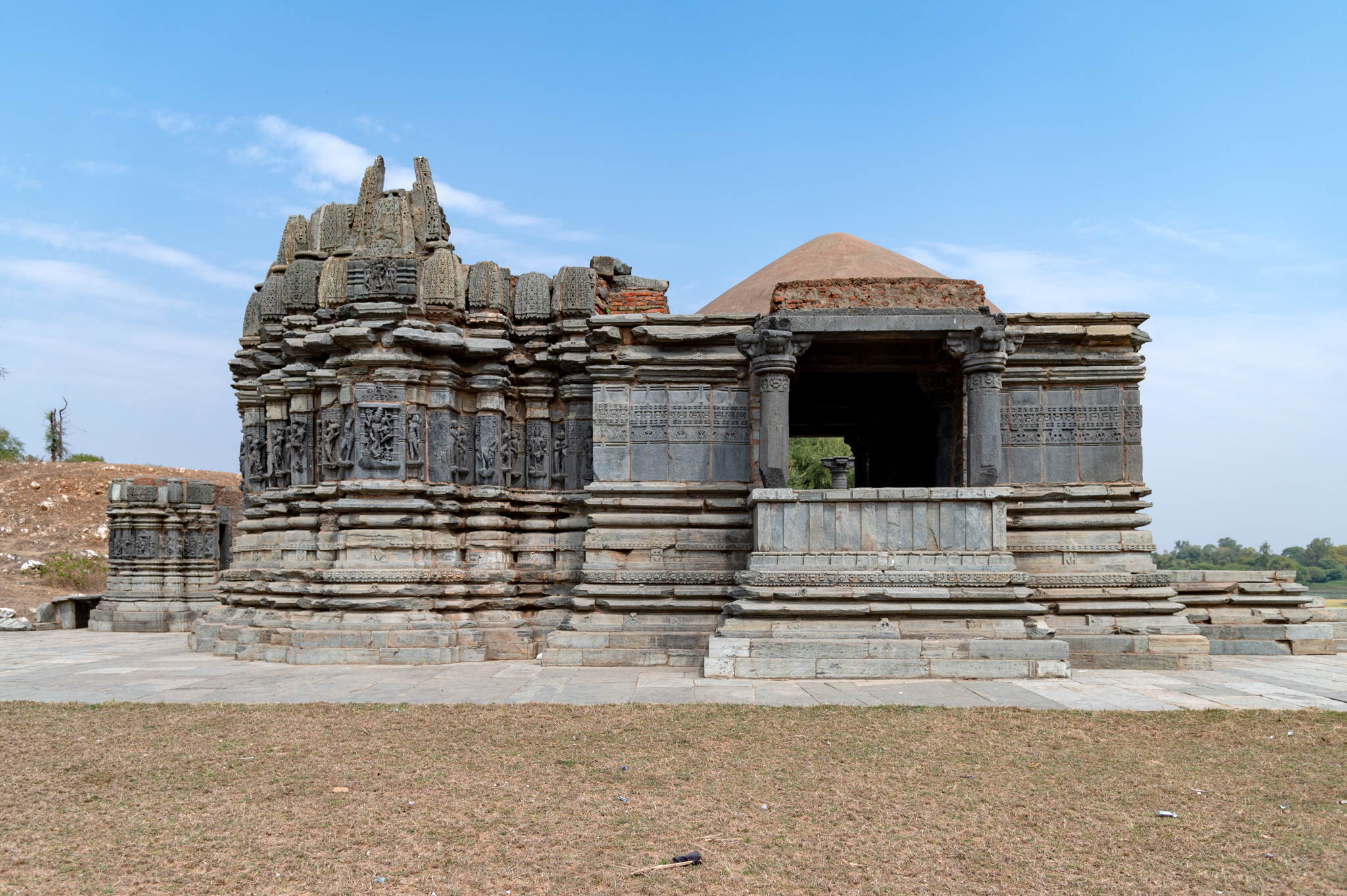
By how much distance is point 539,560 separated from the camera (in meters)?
14.0

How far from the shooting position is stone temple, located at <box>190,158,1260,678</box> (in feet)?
36.2

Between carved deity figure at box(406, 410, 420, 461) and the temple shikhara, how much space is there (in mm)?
40

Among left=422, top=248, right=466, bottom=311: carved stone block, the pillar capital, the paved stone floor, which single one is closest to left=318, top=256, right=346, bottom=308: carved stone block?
left=422, top=248, right=466, bottom=311: carved stone block

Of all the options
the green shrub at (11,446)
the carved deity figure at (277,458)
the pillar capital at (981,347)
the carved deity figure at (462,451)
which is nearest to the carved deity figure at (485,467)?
the carved deity figure at (462,451)

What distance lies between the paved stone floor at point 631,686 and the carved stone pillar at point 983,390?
2.76 meters

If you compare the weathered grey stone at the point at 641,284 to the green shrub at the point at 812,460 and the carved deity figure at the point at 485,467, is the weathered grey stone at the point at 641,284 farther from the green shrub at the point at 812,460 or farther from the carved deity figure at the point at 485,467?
the green shrub at the point at 812,460

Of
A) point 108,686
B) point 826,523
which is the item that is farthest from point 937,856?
point 108,686

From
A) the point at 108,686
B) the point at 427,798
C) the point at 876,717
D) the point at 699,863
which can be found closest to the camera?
the point at 699,863

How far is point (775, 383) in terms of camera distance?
466 inches

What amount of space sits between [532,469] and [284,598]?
4.12 meters

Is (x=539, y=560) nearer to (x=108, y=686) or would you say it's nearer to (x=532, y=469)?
(x=532, y=469)

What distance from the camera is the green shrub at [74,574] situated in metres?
28.3

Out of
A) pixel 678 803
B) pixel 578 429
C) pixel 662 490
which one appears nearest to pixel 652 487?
pixel 662 490

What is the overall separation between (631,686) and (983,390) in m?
5.85
